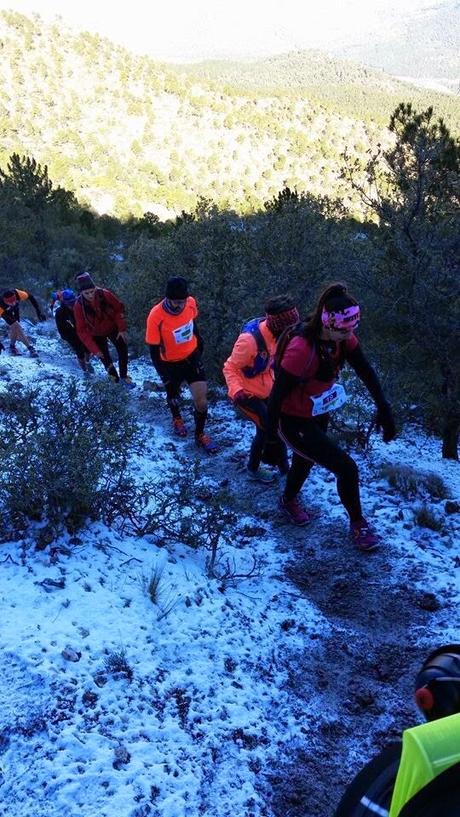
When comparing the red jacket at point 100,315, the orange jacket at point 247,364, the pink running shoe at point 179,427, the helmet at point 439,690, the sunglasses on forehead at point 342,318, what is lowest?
the pink running shoe at point 179,427

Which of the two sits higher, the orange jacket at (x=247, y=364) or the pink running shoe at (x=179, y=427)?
the orange jacket at (x=247, y=364)

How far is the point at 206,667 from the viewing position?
2900 mm

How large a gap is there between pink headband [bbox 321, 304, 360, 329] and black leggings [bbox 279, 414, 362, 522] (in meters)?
0.76

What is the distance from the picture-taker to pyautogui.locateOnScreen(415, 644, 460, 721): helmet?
154cm

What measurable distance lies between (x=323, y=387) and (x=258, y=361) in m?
1.08

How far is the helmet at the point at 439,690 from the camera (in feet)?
5.06

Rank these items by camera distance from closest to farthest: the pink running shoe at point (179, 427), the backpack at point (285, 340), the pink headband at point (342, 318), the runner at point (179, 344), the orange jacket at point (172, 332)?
the pink headband at point (342, 318)
the backpack at point (285, 340)
the runner at point (179, 344)
the orange jacket at point (172, 332)
the pink running shoe at point (179, 427)

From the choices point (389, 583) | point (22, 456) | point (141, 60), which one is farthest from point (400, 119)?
point (141, 60)

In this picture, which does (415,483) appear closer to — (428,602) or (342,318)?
(428,602)

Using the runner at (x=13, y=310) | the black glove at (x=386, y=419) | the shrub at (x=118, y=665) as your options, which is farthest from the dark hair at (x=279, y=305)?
the runner at (x=13, y=310)

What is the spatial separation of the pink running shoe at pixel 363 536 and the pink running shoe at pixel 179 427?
316cm

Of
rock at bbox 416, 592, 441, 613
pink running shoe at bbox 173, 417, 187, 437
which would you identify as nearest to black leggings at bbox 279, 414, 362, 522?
rock at bbox 416, 592, 441, 613

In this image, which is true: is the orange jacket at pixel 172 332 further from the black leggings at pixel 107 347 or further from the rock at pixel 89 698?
the rock at pixel 89 698

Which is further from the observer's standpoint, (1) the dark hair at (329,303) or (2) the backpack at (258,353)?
(2) the backpack at (258,353)
